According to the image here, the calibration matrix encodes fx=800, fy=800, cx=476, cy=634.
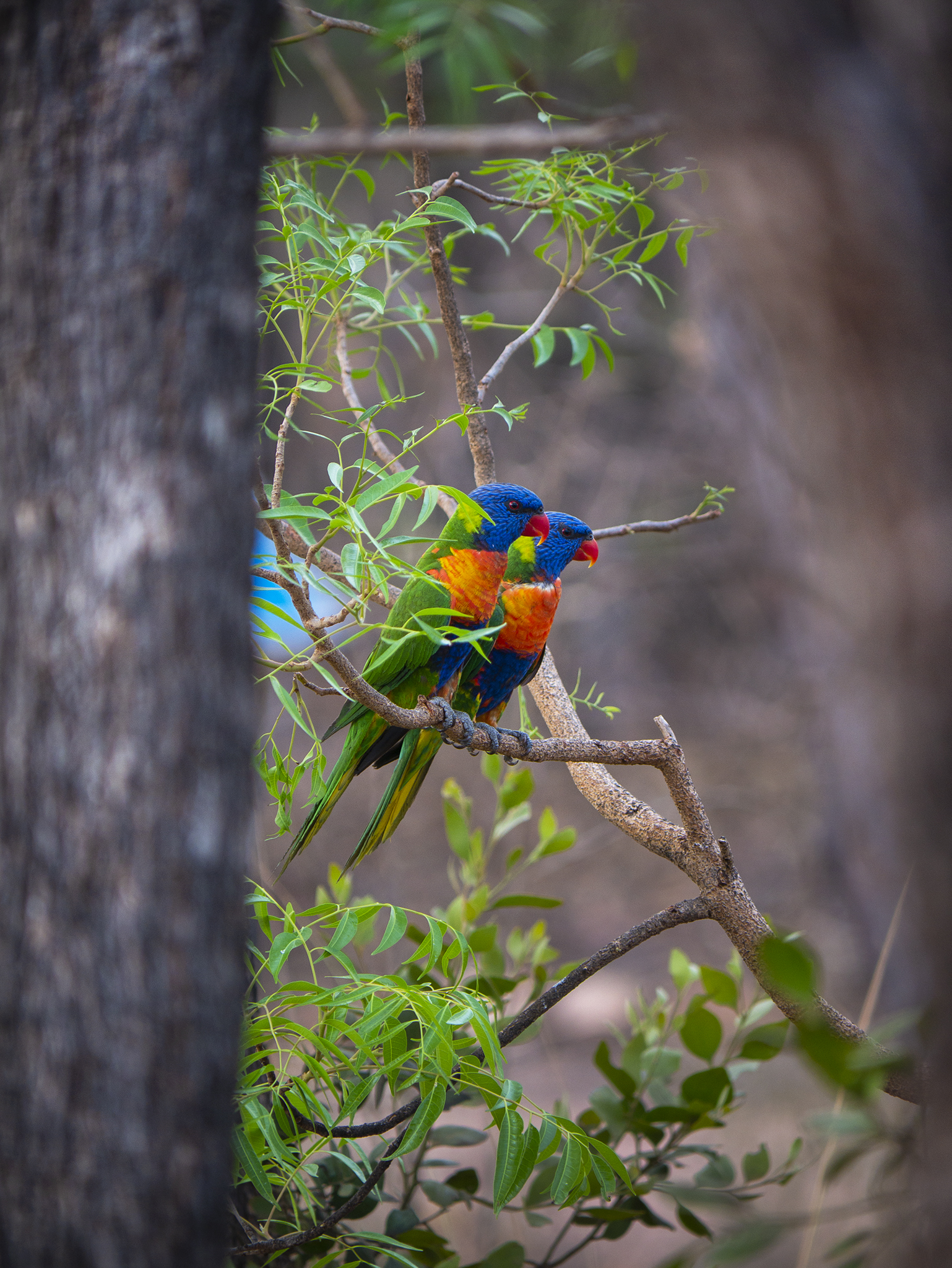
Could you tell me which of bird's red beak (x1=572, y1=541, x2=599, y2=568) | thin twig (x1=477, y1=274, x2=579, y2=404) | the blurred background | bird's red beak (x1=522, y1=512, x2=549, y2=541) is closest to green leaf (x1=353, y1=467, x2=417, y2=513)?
the blurred background

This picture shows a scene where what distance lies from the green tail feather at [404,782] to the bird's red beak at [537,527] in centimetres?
46

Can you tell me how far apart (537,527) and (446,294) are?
51 cm

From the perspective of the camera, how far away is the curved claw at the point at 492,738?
131cm

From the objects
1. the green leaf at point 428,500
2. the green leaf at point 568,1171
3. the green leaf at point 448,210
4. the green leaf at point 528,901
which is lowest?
the green leaf at point 568,1171

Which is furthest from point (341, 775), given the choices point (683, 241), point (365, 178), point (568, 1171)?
point (683, 241)

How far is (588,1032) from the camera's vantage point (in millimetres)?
3400

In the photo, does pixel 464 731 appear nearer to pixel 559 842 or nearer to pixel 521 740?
pixel 521 740

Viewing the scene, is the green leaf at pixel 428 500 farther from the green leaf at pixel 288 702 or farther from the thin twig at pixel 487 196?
the thin twig at pixel 487 196

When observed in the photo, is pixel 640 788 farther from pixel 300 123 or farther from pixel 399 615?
pixel 300 123

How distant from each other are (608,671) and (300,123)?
132 inches

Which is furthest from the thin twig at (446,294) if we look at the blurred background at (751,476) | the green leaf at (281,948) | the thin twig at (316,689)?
the green leaf at (281,948)

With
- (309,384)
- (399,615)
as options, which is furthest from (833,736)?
(309,384)

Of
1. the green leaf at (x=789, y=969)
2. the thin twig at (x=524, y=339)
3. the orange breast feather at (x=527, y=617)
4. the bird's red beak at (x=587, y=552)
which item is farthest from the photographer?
the bird's red beak at (x=587, y=552)

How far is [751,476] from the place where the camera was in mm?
2955
